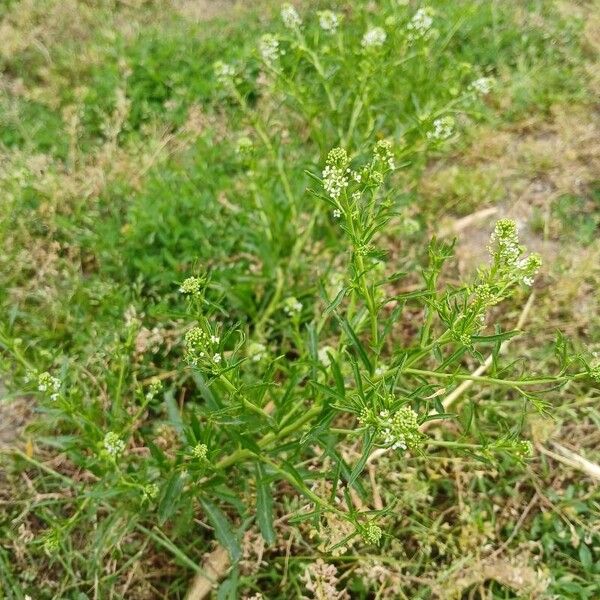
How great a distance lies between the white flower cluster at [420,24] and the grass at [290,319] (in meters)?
0.06

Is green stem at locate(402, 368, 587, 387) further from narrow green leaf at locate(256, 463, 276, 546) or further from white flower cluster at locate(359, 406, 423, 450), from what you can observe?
narrow green leaf at locate(256, 463, 276, 546)

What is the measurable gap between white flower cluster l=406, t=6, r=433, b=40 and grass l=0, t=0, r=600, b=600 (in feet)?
0.19

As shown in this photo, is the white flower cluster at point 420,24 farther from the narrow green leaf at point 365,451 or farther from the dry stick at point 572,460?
the narrow green leaf at point 365,451

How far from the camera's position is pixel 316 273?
→ 294 centimetres

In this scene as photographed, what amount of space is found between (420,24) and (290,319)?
1.38 metres

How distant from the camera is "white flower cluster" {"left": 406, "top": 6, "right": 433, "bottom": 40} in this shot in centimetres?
270

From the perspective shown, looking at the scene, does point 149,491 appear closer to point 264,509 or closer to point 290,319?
point 264,509

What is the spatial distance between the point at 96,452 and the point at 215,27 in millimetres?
3638

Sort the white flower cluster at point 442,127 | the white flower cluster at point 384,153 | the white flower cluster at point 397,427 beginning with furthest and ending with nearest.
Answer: the white flower cluster at point 442,127 → the white flower cluster at point 384,153 → the white flower cluster at point 397,427

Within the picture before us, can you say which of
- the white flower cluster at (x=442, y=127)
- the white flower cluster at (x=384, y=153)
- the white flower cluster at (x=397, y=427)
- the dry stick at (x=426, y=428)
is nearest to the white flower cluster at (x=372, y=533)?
the white flower cluster at (x=397, y=427)

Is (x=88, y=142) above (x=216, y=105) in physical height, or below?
above

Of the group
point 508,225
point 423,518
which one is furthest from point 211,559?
point 508,225

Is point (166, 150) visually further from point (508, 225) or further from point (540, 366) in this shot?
point (508, 225)

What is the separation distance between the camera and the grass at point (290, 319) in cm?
204
